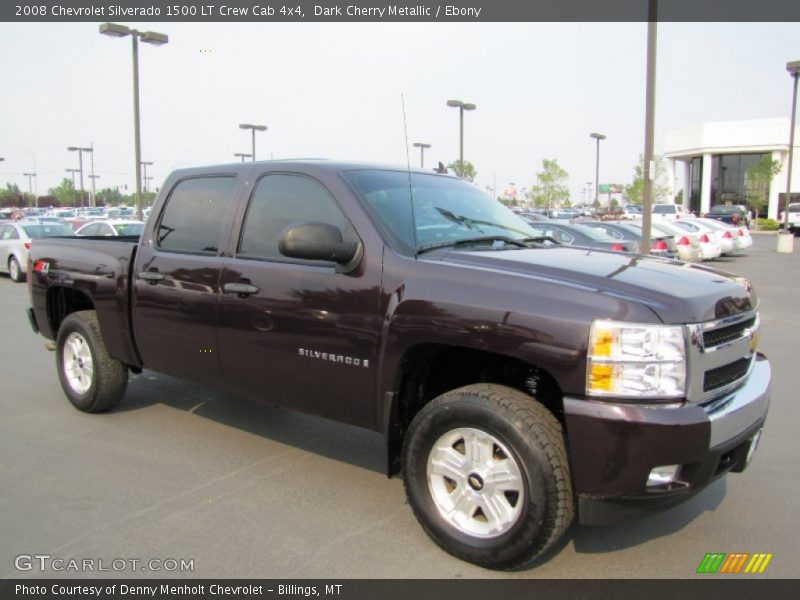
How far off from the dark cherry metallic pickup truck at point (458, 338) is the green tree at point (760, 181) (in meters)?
53.7

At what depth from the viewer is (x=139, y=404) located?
5941 mm

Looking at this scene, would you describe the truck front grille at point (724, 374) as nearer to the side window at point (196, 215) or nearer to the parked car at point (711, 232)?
the side window at point (196, 215)

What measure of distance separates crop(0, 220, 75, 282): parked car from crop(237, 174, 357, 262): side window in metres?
14.8

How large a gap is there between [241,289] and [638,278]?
7.50 ft

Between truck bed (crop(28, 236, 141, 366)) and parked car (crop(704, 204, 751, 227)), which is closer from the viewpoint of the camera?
truck bed (crop(28, 236, 141, 366))

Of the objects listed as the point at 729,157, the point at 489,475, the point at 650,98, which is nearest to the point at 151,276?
the point at 489,475

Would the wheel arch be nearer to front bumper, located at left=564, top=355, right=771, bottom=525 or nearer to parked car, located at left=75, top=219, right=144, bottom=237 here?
front bumper, located at left=564, top=355, right=771, bottom=525

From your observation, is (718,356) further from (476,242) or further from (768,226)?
(768,226)

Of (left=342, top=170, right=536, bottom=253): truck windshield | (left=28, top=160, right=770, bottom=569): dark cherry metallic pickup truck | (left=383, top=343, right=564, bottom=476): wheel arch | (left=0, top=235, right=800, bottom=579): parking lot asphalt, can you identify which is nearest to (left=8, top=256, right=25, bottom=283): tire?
(left=0, top=235, right=800, bottom=579): parking lot asphalt

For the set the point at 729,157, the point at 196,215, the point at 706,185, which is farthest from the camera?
the point at 729,157

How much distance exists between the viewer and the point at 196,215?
187 inches

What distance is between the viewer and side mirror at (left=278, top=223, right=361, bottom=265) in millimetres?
3504

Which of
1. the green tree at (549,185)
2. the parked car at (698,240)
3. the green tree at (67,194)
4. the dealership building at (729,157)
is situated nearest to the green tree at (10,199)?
the green tree at (67,194)

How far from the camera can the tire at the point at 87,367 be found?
537cm
